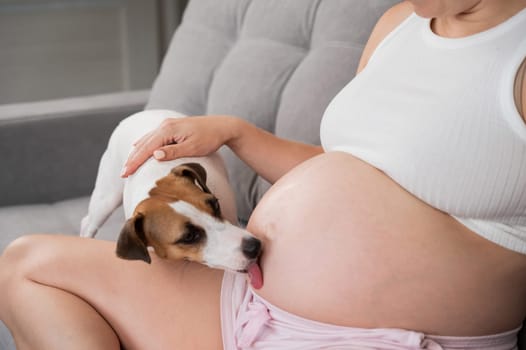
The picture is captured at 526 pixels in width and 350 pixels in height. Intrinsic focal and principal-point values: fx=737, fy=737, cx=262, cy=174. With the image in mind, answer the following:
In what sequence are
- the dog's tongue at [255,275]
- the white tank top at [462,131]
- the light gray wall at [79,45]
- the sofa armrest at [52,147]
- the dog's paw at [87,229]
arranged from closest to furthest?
the white tank top at [462,131] < the dog's tongue at [255,275] < the dog's paw at [87,229] < the sofa armrest at [52,147] < the light gray wall at [79,45]

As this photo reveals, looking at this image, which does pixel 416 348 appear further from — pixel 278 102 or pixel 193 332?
pixel 278 102

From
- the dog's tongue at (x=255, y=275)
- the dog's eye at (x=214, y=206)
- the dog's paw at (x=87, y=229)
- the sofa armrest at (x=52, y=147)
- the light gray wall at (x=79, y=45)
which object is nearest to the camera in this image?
the dog's tongue at (x=255, y=275)

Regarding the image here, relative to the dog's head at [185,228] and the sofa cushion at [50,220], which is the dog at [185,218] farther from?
the sofa cushion at [50,220]

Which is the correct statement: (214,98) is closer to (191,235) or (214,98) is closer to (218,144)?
(218,144)

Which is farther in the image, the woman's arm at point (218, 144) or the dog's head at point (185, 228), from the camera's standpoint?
the woman's arm at point (218, 144)

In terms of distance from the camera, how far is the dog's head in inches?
46.4

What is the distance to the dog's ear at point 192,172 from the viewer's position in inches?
50.4

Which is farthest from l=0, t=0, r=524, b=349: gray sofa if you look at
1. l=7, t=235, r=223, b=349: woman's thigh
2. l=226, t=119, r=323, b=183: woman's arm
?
l=7, t=235, r=223, b=349: woman's thigh

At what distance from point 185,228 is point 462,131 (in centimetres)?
47

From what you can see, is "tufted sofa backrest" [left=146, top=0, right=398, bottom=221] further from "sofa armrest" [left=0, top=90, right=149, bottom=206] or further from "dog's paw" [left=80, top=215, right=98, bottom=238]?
"dog's paw" [left=80, top=215, right=98, bottom=238]

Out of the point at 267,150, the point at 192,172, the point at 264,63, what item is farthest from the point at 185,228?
the point at 264,63

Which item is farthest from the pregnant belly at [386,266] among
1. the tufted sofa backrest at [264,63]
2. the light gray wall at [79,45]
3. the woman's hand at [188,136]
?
the light gray wall at [79,45]

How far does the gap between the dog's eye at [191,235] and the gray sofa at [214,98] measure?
381 mm

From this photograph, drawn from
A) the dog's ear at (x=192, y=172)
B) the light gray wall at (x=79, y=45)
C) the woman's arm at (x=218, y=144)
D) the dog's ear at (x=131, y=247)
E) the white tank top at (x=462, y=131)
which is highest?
the white tank top at (x=462, y=131)
